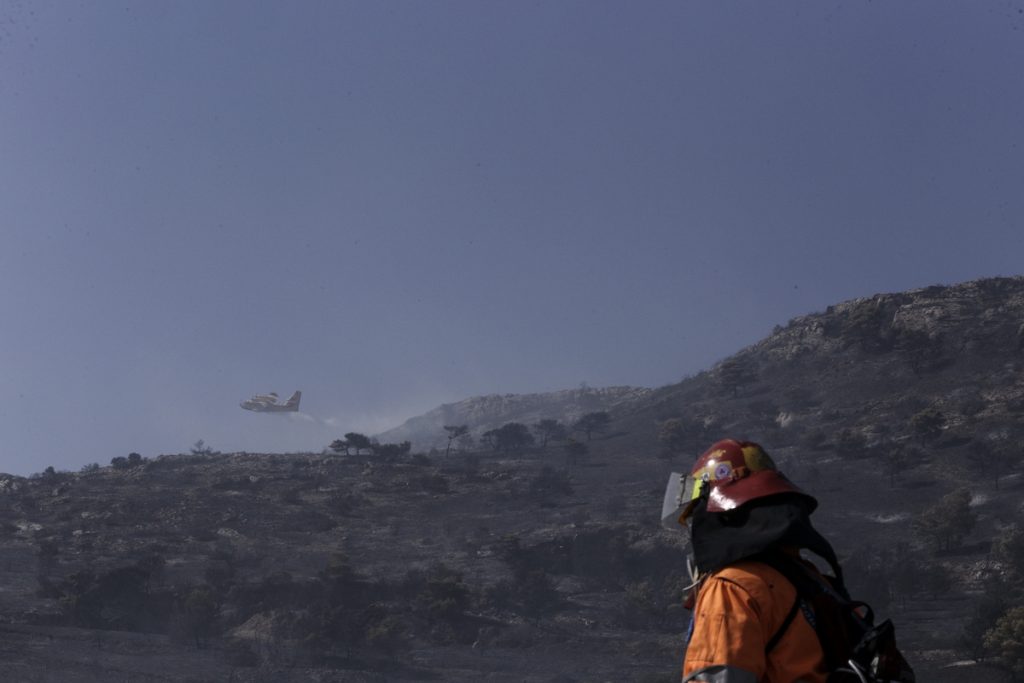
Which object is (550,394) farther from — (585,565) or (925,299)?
(585,565)

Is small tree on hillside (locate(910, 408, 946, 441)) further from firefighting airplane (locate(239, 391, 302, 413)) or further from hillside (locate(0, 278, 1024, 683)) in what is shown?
firefighting airplane (locate(239, 391, 302, 413))

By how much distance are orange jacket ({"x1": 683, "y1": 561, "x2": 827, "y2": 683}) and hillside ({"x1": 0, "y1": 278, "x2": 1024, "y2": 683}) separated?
83.5 feet

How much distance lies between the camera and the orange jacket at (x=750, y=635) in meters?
3.22

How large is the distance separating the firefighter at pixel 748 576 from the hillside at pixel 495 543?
25229mm

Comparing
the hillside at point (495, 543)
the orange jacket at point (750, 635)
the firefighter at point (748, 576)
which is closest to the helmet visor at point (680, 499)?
the firefighter at point (748, 576)

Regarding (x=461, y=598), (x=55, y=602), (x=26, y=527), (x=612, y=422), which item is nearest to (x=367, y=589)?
(x=461, y=598)

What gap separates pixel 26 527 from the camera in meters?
45.7

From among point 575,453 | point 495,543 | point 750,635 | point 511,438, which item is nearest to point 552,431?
point 511,438

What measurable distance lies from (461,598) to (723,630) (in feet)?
112

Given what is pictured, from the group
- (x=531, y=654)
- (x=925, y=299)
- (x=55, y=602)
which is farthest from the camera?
(x=925, y=299)

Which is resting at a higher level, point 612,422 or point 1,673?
point 612,422

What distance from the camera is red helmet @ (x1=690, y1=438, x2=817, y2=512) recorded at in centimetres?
369

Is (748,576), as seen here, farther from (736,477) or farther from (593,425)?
(593,425)

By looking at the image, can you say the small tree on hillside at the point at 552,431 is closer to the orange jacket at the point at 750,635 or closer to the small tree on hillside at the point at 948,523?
the small tree on hillside at the point at 948,523
